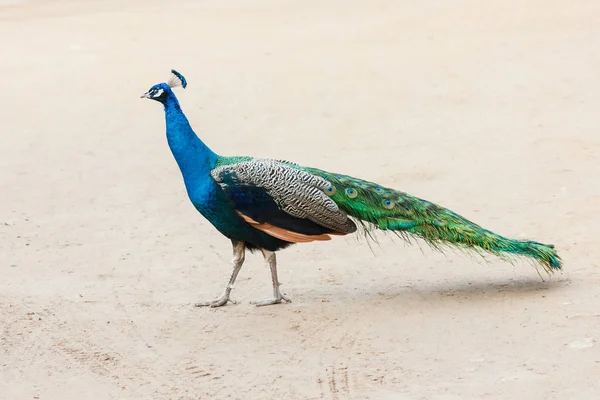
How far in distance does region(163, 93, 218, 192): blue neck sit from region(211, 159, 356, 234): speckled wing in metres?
0.09

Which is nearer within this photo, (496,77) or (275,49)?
(496,77)

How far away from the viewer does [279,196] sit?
24.2 ft

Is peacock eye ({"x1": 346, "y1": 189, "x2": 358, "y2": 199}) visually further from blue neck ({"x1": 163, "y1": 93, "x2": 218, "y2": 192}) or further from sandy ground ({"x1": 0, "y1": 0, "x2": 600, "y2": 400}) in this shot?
blue neck ({"x1": 163, "y1": 93, "x2": 218, "y2": 192})

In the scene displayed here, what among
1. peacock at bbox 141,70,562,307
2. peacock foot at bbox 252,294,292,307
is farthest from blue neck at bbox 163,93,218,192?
peacock foot at bbox 252,294,292,307

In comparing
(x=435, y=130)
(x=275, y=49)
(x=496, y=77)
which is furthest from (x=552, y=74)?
(x=275, y=49)

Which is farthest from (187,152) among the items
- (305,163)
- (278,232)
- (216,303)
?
(305,163)

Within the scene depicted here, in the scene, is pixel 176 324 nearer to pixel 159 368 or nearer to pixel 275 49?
pixel 159 368

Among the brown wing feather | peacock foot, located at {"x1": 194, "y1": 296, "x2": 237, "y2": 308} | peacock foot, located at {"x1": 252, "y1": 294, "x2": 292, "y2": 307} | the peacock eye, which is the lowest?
peacock foot, located at {"x1": 194, "y1": 296, "x2": 237, "y2": 308}

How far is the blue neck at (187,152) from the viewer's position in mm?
7477

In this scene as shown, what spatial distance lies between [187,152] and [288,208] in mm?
782

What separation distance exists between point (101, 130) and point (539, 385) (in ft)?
25.1

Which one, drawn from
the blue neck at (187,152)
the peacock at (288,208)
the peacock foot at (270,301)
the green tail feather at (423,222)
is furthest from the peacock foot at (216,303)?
the green tail feather at (423,222)

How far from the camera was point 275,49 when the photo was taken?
48.0 ft

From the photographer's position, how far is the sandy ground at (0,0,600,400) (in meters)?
6.48
